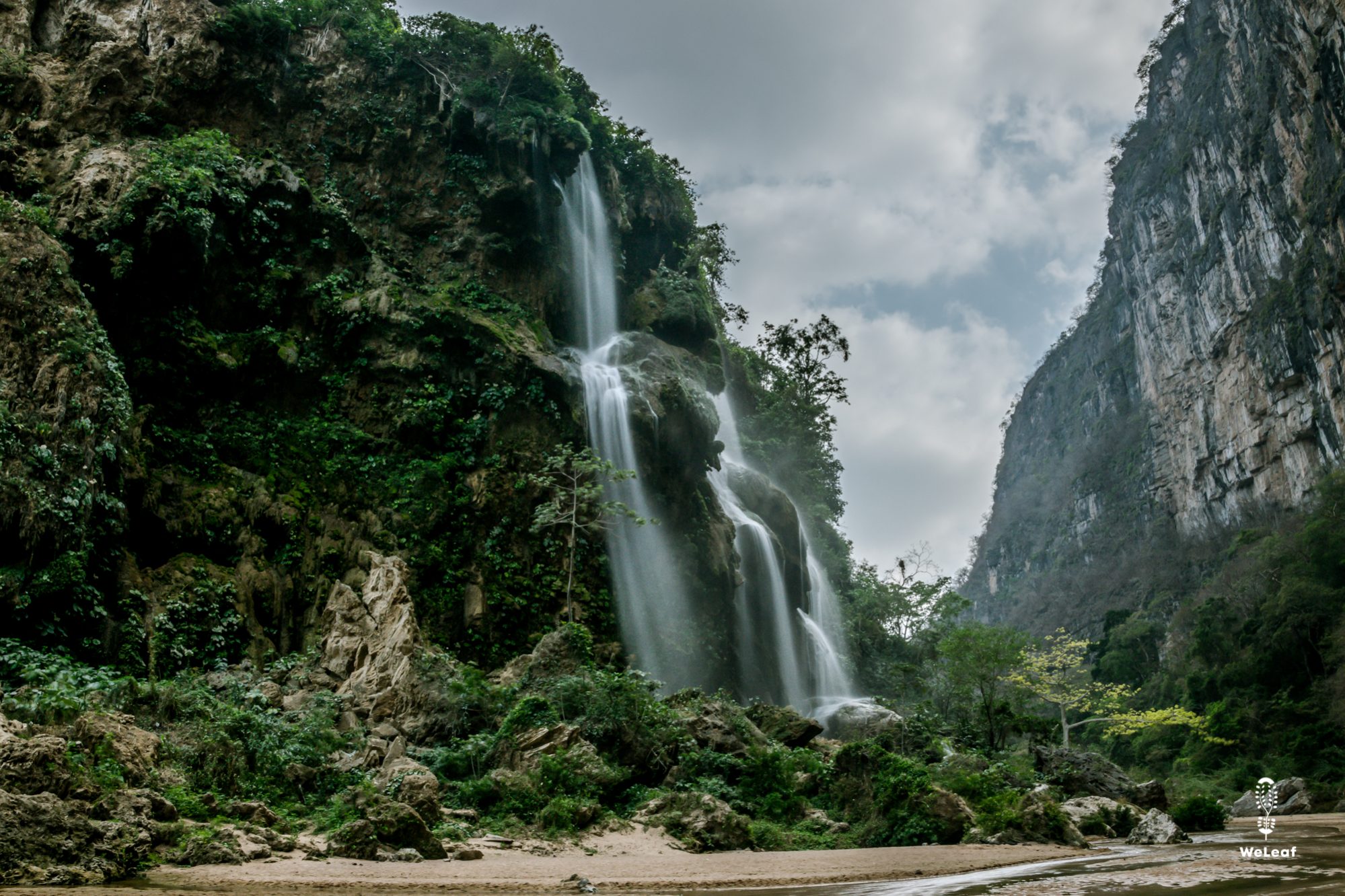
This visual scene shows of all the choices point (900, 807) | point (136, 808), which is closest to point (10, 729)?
point (136, 808)

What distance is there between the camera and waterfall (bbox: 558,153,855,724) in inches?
826

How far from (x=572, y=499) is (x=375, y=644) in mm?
6278

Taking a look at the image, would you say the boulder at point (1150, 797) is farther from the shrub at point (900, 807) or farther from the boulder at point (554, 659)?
the boulder at point (554, 659)

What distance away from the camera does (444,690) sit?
12609 millimetres

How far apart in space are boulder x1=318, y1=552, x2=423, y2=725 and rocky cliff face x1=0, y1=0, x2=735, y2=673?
4.79 feet

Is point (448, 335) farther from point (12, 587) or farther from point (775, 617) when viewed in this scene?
point (775, 617)

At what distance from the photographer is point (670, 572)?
73.0 feet

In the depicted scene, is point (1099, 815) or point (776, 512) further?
point (776, 512)

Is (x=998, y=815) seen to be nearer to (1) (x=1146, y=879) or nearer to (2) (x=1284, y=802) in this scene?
(1) (x=1146, y=879)

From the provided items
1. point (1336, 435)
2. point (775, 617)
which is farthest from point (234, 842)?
point (1336, 435)

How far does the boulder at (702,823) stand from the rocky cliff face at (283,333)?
25.1ft

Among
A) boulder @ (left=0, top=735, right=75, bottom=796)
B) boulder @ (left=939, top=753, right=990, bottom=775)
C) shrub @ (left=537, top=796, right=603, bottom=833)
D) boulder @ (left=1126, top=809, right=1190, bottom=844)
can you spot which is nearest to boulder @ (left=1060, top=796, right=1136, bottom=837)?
boulder @ (left=1126, top=809, right=1190, bottom=844)

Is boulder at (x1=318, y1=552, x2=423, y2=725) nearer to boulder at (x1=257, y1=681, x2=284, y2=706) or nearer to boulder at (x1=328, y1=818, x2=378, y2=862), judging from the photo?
boulder at (x1=257, y1=681, x2=284, y2=706)

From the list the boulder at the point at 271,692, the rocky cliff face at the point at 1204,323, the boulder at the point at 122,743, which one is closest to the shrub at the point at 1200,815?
the boulder at the point at 271,692
